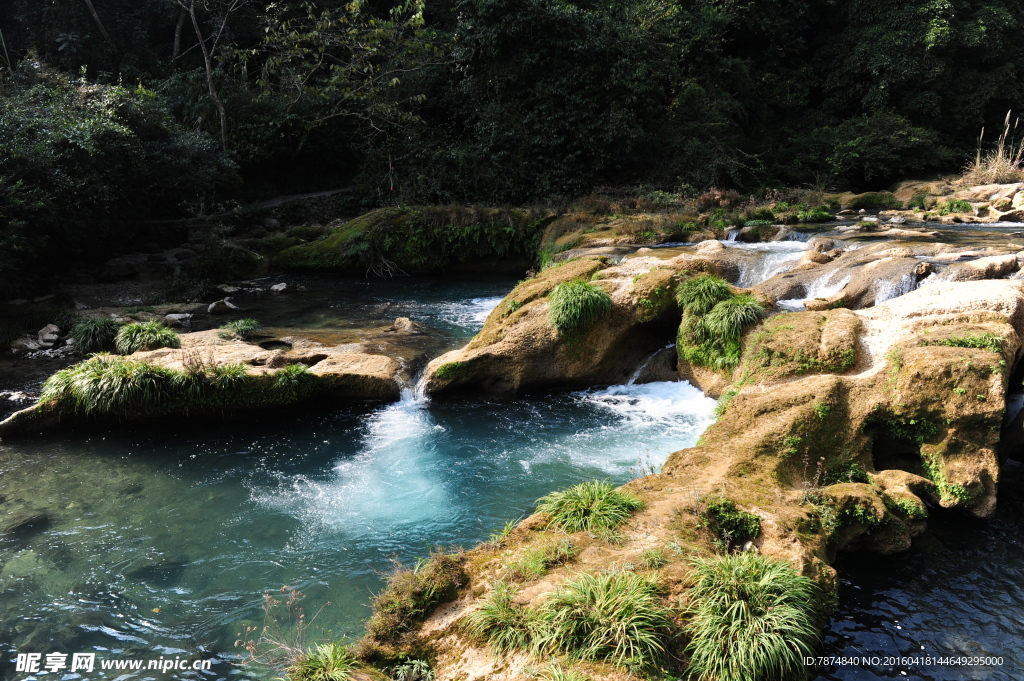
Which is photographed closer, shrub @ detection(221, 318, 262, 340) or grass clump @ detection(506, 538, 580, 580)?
grass clump @ detection(506, 538, 580, 580)

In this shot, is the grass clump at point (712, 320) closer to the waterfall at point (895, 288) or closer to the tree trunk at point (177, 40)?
the waterfall at point (895, 288)

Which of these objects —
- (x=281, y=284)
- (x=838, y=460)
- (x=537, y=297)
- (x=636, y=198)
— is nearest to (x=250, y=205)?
(x=281, y=284)

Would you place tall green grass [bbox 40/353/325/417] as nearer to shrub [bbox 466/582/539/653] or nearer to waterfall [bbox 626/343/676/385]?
waterfall [bbox 626/343/676/385]

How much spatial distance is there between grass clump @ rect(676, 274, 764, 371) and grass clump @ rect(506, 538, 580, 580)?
5.01 m

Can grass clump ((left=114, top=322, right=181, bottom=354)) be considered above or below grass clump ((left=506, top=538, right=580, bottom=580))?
above

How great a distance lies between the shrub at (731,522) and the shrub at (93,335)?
11199 mm

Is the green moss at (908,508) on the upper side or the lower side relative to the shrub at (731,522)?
lower

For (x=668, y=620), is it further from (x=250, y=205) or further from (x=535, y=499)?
(x=250, y=205)

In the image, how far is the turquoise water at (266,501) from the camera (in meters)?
5.50

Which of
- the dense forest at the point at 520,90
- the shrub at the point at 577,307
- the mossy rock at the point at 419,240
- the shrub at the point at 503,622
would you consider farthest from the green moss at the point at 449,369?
the dense forest at the point at 520,90

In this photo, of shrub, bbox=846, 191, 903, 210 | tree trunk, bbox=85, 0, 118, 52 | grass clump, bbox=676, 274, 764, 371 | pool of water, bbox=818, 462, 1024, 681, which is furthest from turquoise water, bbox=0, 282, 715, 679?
tree trunk, bbox=85, 0, 118, 52

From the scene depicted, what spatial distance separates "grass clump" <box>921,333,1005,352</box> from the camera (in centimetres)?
693

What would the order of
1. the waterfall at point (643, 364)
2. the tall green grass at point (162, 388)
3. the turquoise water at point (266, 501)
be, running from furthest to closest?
1. the waterfall at point (643, 364)
2. the tall green grass at point (162, 388)
3. the turquoise water at point (266, 501)

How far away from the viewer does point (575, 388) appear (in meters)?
10.3
